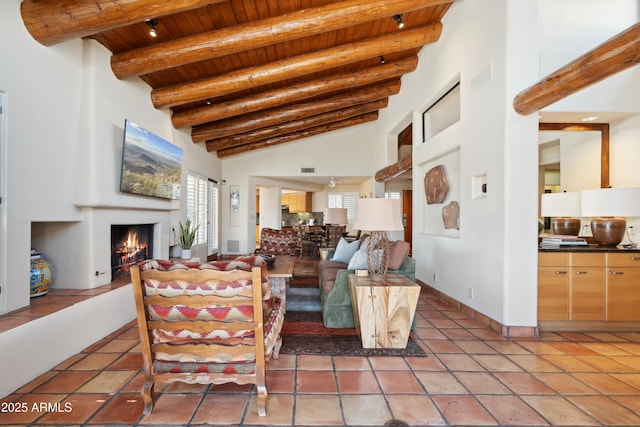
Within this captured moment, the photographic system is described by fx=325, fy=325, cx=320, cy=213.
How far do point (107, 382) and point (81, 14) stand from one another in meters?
2.92

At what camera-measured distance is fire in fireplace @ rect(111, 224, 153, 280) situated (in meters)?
3.97

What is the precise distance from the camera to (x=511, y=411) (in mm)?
1979

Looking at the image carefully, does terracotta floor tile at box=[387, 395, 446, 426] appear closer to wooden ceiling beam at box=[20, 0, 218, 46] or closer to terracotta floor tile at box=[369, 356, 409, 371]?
terracotta floor tile at box=[369, 356, 409, 371]

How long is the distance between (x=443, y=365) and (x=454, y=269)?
6.16 feet

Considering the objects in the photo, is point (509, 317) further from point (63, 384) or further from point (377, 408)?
point (63, 384)

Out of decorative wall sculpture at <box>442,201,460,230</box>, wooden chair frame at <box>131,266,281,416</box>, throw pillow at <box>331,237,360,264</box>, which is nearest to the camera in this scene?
wooden chair frame at <box>131,266,281,416</box>

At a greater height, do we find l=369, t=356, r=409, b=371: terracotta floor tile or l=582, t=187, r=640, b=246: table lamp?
l=582, t=187, r=640, b=246: table lamp

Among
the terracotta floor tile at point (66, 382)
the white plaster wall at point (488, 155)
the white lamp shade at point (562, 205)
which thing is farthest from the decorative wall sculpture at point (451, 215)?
the terracotta floor tile at point (66, 382)

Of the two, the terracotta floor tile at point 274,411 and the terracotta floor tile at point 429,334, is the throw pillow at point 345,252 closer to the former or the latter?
the terracotta floor tile at point 429,334

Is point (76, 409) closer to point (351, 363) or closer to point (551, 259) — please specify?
point (351, 363)

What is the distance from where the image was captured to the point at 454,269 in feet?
13.9

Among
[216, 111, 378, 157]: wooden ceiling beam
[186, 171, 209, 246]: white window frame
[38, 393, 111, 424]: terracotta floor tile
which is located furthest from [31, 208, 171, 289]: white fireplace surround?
[216, 111, 378, 157]: wooden ceiling beam

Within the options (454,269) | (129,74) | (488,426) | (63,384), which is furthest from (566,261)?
(129,74)

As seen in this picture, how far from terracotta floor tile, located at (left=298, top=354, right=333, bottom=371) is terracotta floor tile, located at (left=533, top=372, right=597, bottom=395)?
1557mm
